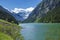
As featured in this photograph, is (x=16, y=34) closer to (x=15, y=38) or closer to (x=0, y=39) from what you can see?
(x=15, y=38)

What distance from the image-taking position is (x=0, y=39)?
57.2 feet

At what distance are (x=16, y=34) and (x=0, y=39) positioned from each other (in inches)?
154

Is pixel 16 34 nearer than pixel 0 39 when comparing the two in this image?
No

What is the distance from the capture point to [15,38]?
835 inches

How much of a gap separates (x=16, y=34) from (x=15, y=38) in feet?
1.48

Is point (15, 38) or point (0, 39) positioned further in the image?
point (15, 38)

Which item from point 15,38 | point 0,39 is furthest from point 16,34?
point 0,39

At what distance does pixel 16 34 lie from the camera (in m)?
21.2
